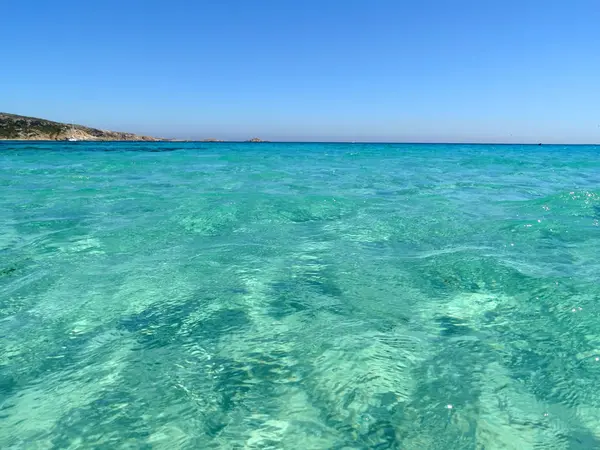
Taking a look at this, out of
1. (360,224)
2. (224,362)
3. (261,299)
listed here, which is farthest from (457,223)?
(224,362)

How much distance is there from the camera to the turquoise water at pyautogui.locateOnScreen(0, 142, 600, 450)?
8.80 ft

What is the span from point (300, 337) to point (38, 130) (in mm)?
134473

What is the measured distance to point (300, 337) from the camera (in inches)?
152

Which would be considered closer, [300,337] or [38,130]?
[300,337]

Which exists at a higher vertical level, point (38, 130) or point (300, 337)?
point (38, 130)

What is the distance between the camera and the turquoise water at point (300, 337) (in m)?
2.68

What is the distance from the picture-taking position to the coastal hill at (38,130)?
4080 inches

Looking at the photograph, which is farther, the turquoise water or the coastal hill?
the coastal hill

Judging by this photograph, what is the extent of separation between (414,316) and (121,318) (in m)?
3.36

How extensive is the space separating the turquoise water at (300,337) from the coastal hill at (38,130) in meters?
123

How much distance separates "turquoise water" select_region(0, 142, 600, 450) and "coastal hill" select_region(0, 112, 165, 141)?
123 meters

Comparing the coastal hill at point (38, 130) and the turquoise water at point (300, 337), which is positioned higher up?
the coastal hill at point (38, 130)

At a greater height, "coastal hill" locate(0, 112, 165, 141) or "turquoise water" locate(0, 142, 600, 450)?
"coastal hill" locate(0, 112, 165, 141)

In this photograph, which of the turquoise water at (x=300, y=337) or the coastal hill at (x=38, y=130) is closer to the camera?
the turquoise water at (x=300, y=337)
